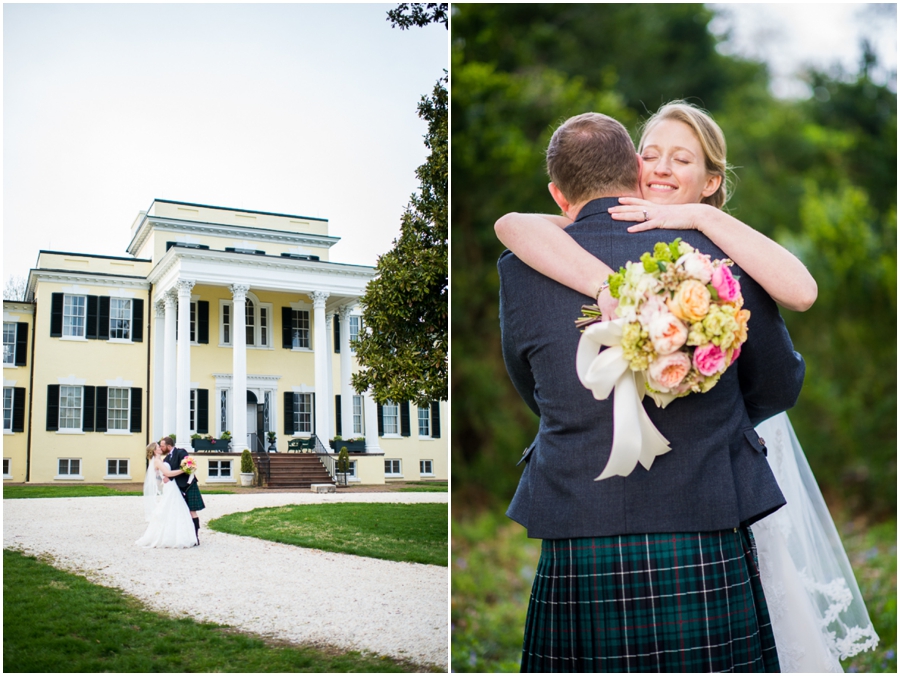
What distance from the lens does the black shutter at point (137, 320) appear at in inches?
139

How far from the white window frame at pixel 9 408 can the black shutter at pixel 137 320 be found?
1.68ft

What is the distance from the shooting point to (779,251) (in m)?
1.70

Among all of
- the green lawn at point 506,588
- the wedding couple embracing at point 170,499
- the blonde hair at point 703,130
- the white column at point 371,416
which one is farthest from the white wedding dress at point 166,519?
the blonde hair at point 703,130

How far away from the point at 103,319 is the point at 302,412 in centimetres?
94

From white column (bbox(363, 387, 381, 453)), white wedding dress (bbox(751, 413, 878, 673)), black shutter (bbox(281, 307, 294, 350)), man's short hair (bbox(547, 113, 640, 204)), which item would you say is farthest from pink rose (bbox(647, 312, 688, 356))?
black shutter (bbox(281, 307, 294, 350))

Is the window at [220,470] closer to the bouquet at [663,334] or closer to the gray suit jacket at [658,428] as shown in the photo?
the gray suit jacket at [658,428]

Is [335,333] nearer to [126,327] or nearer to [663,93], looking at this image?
[126,327]

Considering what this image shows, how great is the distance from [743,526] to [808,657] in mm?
641

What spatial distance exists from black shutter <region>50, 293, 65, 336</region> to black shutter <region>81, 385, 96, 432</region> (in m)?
0.25

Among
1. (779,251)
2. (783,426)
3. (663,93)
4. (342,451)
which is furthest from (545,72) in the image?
(779,251)

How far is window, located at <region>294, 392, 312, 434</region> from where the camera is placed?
147 inches

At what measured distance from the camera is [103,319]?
349 cm

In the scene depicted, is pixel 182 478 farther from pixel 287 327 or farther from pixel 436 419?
pixel 436 419

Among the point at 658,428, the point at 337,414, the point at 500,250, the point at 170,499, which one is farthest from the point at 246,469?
the point at 500,250
